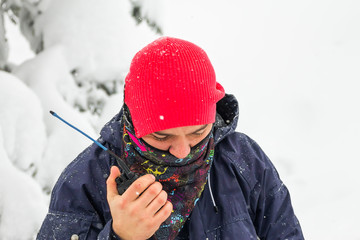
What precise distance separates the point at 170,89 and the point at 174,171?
393mm

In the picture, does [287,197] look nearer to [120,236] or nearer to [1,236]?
[120,236]

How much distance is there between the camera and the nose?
1.46 m

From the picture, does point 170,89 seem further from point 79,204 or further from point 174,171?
point 79,204

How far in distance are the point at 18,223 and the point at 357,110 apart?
4.90 meters

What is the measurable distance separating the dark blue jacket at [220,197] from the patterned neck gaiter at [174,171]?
10 centimetres

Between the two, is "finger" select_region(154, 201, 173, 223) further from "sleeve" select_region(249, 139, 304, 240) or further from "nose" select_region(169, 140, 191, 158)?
"sleeve" select_region(249, 139, 304, 240)

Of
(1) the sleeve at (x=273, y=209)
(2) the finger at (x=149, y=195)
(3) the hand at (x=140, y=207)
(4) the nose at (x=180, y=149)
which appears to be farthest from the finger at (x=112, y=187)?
(1) the sleeve at (x=273, y=209)

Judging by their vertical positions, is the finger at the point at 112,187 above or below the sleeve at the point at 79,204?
above

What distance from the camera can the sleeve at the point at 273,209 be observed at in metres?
1.81

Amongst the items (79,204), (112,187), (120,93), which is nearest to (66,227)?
(79,204)

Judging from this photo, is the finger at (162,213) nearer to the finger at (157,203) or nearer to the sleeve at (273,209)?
the finger at (157,203)

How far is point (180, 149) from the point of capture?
1456 millimetres

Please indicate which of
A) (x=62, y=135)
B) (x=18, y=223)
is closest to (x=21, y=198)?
(x=18, y=223)

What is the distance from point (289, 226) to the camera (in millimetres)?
1852
